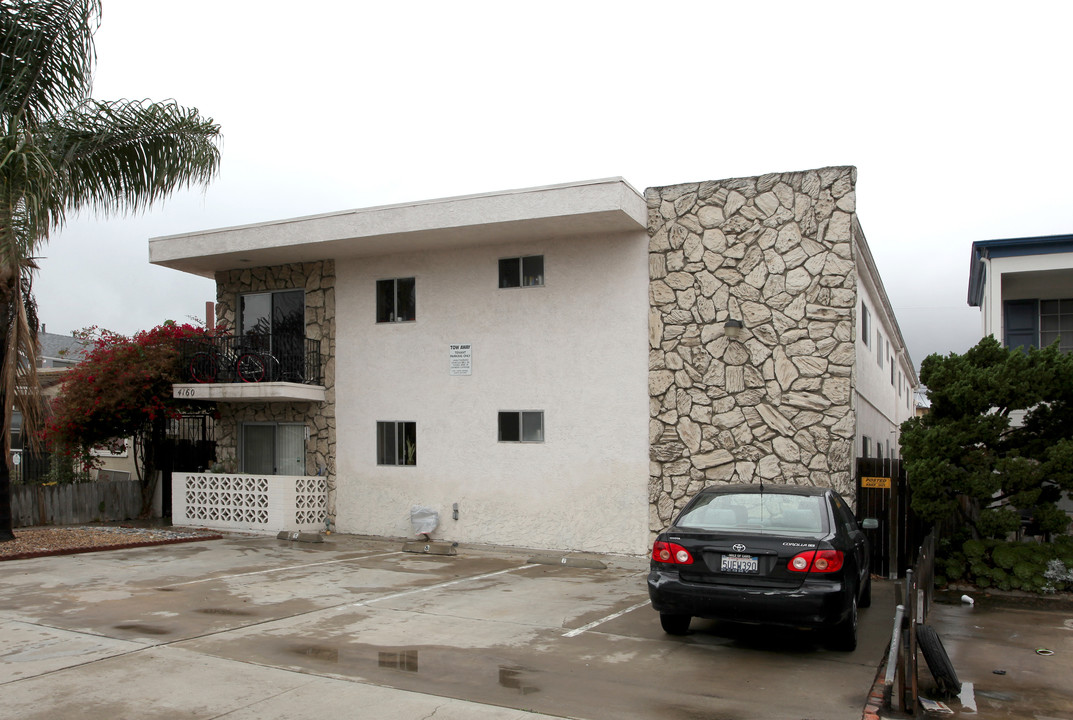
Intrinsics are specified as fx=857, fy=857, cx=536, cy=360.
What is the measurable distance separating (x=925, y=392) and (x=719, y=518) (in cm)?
515

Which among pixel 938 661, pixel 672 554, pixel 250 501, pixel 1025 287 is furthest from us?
pixel 250 501

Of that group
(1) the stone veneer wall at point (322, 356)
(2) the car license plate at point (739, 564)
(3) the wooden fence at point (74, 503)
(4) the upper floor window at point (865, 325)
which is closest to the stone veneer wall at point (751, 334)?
(4) the upper floor window at point (865, 325)

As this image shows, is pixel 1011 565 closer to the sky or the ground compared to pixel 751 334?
closer to the ground

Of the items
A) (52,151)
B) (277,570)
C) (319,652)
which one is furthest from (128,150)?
(319,652)

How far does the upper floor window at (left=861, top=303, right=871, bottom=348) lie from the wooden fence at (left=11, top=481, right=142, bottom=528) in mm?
15911

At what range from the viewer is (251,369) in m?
16.6

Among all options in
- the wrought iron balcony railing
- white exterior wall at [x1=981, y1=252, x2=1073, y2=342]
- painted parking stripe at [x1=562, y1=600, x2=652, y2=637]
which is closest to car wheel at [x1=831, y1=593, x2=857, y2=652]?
painted parking stripe at [x1=562, y1=600, x2=652, y2=637]

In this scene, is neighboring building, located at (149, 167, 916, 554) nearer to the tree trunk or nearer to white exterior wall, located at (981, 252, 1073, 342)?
white exterior wall, located at (981, 252, 1073, 342)

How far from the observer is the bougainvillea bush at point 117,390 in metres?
17.3

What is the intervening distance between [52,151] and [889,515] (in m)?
13.7

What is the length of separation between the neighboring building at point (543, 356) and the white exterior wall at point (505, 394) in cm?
4

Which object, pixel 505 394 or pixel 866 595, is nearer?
pixel 866 595

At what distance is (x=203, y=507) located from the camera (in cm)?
1750

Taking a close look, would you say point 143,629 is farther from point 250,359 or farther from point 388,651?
point 250,359
